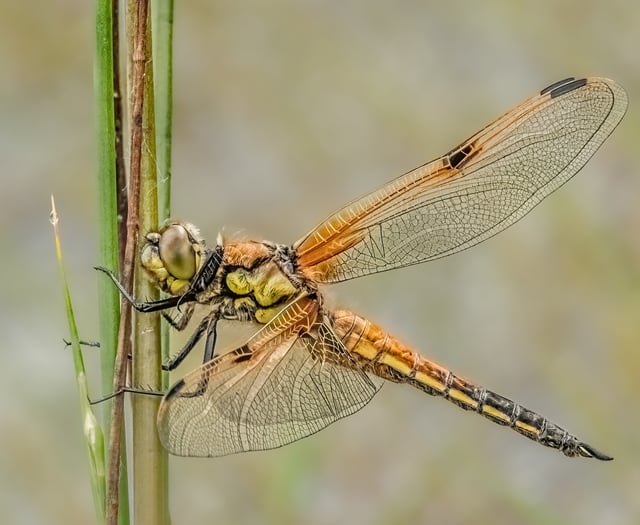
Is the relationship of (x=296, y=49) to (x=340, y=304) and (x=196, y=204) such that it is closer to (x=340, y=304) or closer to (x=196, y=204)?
(x=196, y=204)

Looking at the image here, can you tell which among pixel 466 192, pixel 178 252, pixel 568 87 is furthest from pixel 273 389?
pixel 568 87

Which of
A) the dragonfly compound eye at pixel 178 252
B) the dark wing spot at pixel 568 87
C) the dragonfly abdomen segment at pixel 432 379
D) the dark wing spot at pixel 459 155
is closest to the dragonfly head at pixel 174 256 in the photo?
the dragonfly compound eye at pixel 178 252

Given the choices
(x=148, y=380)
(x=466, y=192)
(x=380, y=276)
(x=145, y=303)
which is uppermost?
(x=380, y=276)

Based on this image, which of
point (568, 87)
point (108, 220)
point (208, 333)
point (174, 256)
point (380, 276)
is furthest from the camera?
point (380, 276)

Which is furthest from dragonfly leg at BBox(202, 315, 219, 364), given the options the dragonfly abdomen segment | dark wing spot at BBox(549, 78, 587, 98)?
dark wing spot at BBox(549, 78, 587, 98)

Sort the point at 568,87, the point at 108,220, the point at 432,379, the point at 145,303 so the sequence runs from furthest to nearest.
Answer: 1. the point at 432,379
2. the point at 568,87
3. the point at 145,303
4. the point at 108,220

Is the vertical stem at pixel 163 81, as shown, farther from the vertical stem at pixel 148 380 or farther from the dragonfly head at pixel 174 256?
the dragonfly head at pixel 174 256

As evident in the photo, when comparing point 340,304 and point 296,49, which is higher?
point 296,49

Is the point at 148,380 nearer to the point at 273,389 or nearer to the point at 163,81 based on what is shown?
the point at 163,81

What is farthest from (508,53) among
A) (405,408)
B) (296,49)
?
(405,408)
